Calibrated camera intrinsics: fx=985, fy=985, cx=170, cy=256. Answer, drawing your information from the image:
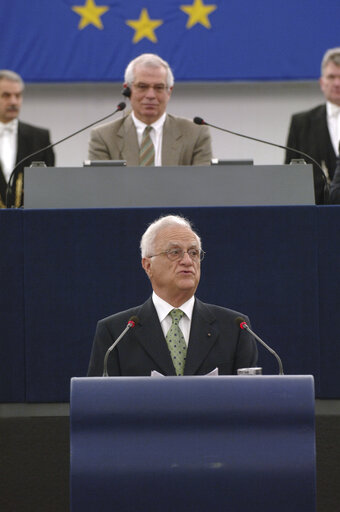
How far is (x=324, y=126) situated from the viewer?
18.3 feet

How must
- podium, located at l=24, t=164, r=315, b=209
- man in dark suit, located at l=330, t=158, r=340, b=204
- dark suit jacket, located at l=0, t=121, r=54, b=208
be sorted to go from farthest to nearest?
1. dark suit jacket, located at l=0, t=121, r=54, b=208
2. man in dark suit, located at l=330, t=158, r=340, b=204
3. podium, located at l=24, t=164, r=315, b=209

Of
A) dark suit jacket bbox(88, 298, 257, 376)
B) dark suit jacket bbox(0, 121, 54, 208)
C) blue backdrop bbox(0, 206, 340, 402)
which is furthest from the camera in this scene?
dark suit jacket bbox(0, 121, 54, 208)

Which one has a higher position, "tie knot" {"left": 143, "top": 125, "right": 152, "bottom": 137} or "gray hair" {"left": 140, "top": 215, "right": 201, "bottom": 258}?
"tie knot" {"left": 143, "top": 125, "right": 152, "bottom": 137}

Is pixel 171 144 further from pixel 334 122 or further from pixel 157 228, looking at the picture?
pixel 157 228

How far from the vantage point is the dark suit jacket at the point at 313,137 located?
18.0 feet

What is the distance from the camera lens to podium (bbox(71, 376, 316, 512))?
2258mm

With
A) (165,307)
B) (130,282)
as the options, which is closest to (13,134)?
(130,282)

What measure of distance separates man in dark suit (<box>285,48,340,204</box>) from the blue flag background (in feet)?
4.60

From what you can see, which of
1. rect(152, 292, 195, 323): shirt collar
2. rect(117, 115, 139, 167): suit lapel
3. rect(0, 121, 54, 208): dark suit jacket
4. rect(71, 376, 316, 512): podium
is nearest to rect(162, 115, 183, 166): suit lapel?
rect(117, 115, 139, 167): suit lapel

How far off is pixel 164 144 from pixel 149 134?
0.10 metres

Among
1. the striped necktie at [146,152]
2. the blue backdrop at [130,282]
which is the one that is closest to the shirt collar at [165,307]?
the blue backdrop at [130,282]

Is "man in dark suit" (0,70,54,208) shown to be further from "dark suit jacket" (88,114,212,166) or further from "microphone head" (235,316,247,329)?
"microphone head" (235,316,247,329)

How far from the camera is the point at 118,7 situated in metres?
6.97

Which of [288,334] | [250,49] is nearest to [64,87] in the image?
[250,49]
